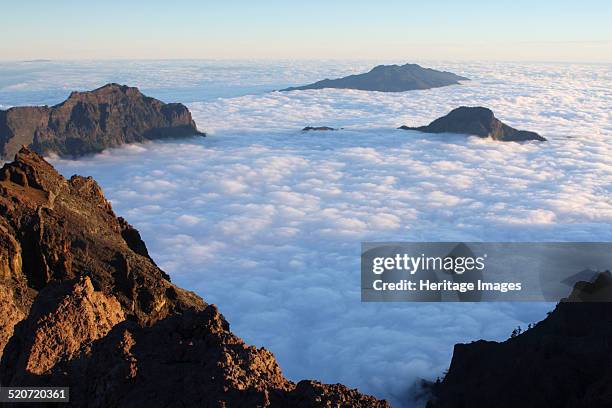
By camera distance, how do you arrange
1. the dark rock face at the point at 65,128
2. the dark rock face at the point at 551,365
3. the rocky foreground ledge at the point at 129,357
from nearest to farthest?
1. the rocky foreground ledge at the point at 129,357
2. the dark rock face at the point at 551,365
3. the dark rock face at the point at 65,128

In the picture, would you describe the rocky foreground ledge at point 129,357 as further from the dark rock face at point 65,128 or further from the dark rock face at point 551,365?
the dark rock face at point 65,128

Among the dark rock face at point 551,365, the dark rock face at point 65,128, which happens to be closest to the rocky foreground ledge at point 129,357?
the dark rock face at point 551,365

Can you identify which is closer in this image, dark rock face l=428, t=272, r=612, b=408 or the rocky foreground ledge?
the rocky foreground ledge

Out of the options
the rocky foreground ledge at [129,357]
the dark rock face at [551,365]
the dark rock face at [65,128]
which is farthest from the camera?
the dark rock face at [65,128]

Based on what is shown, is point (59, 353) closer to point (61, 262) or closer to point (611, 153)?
point (61, 262)

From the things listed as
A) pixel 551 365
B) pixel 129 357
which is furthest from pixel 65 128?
pixel 129 357

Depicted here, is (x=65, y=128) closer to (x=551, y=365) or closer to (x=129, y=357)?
(x=551, y=365)

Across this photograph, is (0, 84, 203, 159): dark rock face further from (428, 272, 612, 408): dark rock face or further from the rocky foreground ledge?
(428, 272, 612, 408): dark rock face

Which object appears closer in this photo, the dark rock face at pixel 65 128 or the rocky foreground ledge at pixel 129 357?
the rocky foreground ledge at pixel 129 357

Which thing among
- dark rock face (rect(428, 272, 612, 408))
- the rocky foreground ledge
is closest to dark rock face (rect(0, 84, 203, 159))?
the rocky foreground ledge
